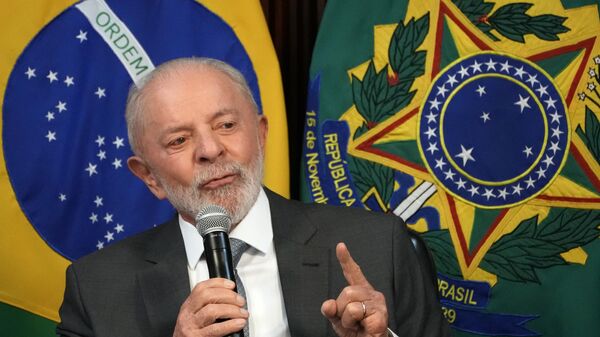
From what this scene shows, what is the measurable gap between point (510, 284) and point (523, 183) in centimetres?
39

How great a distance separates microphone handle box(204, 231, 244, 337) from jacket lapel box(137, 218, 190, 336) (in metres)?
0.66

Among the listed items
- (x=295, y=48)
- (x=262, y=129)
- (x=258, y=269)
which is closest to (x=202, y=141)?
(x=262, y=129)

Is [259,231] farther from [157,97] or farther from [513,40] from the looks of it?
[513,40]

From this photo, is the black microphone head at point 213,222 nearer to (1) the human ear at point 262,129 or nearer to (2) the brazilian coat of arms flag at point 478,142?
(1) the human ear at point 262,129

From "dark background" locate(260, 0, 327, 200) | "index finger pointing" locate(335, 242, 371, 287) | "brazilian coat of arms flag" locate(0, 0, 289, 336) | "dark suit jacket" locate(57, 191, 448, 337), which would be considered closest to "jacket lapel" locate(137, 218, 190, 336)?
"dark suit jacket" locate(57, 191, 448, 337)

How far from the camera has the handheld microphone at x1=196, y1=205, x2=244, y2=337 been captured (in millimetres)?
1621

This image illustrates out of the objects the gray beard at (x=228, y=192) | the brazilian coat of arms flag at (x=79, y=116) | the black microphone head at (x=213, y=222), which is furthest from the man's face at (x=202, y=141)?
the brazilian coat of arms flag at (x=79, y=116)

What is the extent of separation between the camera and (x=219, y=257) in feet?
5.34

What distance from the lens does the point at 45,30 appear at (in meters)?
3.36

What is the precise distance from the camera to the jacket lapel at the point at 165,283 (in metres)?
2.27

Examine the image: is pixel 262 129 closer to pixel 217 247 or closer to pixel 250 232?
pixel 250 232

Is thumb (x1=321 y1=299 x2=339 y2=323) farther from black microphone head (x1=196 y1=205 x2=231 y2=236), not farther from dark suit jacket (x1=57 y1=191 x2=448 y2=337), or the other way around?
dark suit jacket (x1=57 y1=191 x2=448 y2=337)

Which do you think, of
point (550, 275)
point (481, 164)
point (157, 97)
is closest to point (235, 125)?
point (157, 97)

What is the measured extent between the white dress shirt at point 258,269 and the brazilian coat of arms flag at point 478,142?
1.02m
